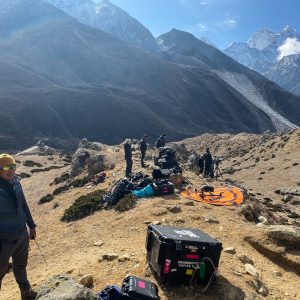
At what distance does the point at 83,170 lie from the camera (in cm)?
3244

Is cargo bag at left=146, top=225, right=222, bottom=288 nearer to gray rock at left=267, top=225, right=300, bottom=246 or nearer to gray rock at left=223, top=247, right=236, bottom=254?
gray rock at left=223, top=247, right=236, bottom=254

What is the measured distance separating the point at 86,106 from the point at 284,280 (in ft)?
391

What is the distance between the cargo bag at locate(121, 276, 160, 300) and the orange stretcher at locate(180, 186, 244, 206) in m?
10.5

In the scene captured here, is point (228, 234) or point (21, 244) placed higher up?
point (21, 244)

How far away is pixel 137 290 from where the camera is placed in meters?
6.82

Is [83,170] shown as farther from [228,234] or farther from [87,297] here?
[87,297]

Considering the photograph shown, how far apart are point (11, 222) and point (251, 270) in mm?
5750

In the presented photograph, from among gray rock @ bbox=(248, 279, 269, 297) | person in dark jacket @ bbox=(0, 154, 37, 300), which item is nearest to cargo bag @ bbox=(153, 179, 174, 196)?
gray rock @ bbox=(248, 279, 269, 297)

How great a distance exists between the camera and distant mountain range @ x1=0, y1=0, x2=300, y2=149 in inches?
4424

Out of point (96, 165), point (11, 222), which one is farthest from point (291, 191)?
point (11, 222)

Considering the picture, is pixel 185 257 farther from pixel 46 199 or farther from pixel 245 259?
pixel 46 199

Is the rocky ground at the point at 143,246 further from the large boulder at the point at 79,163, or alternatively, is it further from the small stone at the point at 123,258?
the large boulder at the point at 79,163

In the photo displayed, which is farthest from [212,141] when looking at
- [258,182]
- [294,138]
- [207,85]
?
[207,85]

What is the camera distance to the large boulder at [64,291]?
6.28m
